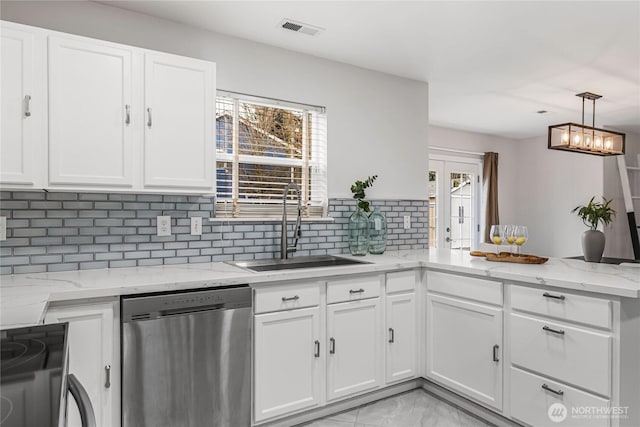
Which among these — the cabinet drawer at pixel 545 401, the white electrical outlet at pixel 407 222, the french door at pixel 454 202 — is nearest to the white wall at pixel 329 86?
the white electrical outlet at pixel 407 222

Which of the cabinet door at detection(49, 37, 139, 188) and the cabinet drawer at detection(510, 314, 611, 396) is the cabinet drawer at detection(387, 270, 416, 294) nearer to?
the cabinet drawer at detection(510, 314, 611, 396)

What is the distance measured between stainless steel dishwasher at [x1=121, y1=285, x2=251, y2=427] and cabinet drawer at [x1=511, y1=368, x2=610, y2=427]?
146 cm

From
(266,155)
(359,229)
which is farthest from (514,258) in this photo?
(266,155)

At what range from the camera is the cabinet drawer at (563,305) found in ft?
6.07

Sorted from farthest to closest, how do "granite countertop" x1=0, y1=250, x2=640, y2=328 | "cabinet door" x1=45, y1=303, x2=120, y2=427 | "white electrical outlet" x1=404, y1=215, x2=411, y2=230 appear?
"white electrical outlet" x1=404, y1=215, x2=411, y2=230, "cabinet door" x1=45, y1=303, x2=120, y2=427, "granite countertop" x1=0, y1=250, x2=640, y2=328

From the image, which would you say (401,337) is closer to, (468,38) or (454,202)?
(468,38)

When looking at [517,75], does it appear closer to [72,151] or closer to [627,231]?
A: [72,151]

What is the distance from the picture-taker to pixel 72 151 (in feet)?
6.55

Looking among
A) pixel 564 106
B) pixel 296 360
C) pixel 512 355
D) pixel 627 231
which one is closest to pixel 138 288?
pixel 296 360

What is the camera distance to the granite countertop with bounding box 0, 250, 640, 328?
5.27ft

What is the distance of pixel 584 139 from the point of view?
3.88m

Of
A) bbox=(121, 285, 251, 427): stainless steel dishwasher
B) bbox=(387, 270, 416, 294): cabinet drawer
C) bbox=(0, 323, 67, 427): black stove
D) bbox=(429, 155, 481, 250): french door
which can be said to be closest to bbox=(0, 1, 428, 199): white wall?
bbox=(387, 270, 416, 294): cabinet drawer

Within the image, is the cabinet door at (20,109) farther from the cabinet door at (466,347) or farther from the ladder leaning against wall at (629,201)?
the ladder leaning against wall at (629,201)

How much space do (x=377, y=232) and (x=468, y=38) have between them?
1546mm
